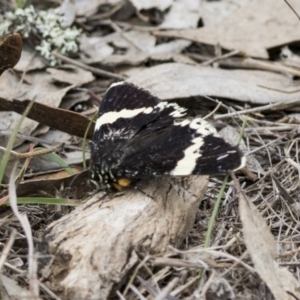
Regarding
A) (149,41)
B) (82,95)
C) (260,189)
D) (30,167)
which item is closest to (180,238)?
(260,189)

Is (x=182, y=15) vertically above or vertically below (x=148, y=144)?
below

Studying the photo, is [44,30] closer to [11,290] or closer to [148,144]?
[148,144]

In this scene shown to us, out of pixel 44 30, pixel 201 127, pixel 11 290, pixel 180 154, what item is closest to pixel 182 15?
pixel 44 30

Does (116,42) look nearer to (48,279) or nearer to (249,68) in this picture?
(249,68)

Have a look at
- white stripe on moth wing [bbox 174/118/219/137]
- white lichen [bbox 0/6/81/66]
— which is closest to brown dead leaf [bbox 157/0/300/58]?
white lichen [bbox 0/6/81/66]

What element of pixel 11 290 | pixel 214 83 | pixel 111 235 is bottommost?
pixel 214 83

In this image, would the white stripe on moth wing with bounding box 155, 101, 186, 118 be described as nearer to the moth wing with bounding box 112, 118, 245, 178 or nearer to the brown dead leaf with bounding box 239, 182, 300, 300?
the moth wing with bounding box 112, 118, 245, 178
